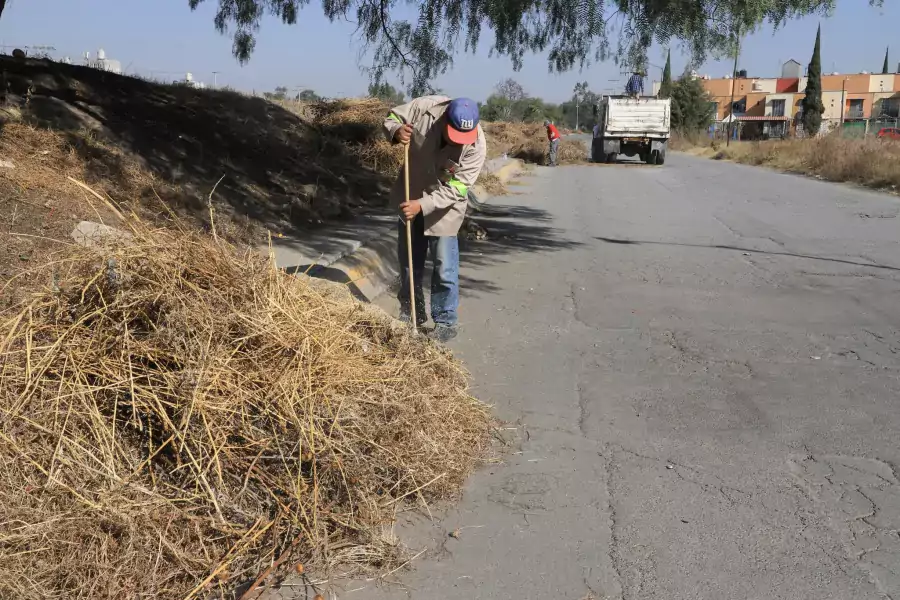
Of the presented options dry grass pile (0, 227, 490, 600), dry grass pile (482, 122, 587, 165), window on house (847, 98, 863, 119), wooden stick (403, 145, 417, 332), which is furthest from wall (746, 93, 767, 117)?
dry grass pile (0, 227, 490, 600)

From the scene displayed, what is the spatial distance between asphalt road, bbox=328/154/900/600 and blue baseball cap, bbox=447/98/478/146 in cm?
152

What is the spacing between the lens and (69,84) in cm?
1006

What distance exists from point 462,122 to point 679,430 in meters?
2.36

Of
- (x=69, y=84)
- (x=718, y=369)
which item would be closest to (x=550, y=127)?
(x=69, y=84)

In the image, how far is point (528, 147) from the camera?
3600 centimetres

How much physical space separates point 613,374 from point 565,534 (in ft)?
7.27

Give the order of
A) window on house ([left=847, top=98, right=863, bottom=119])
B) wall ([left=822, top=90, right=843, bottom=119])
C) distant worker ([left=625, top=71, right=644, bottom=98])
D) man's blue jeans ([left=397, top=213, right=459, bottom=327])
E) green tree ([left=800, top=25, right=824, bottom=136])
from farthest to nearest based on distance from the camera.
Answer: wall ([left=822, top=90, right=843, bottom=119]) → window on house ([left=847, top=98, right=863, bottom=119]) → green tree ([left=800, top=25, right=824, bottom=136]) → distant worker ([left=625, top=71, right=644, bottom=98]) → man's blue jeans ([left=397, top=213, right=459, bottom=327])

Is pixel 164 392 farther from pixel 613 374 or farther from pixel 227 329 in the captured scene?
pixel 613 374

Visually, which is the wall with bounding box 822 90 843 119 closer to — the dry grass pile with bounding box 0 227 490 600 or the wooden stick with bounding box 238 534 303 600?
the dry grass pile with bounding box 0 227 490 600

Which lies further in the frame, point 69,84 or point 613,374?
point 69,84

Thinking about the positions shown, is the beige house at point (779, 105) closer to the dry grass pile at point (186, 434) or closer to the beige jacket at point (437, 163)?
the beige jacket at point (437, 163)

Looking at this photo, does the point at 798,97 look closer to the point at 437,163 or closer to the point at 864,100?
the point at 864,100

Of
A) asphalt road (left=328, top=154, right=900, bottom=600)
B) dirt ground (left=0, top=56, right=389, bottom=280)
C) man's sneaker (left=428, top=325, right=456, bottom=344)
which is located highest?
dirt ground (left=0, top=56, right=389, bottom=280)

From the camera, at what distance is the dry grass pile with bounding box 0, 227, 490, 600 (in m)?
2.82
